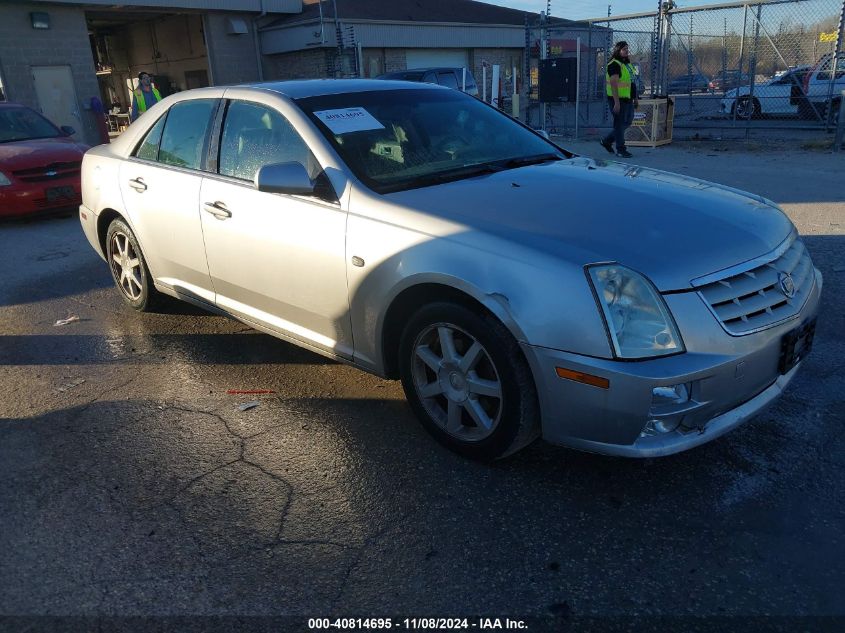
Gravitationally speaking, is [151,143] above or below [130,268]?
above

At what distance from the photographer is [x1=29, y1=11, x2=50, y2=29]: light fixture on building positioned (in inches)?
746

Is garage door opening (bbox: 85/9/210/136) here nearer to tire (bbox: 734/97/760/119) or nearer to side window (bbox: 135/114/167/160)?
tire (bbox: 734/97/760/119)

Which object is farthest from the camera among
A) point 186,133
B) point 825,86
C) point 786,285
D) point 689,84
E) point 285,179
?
point 689,84

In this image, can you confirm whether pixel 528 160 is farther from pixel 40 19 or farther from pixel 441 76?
pixel 40 19

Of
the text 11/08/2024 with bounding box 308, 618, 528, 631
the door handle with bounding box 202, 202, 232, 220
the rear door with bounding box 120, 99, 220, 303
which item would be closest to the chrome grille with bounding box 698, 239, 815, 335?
the text 11/08/2024 with bounding box 308, 618, 528, 631

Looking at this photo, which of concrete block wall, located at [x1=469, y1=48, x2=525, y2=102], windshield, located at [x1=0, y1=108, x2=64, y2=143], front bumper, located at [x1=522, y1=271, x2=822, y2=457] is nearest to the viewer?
front bumper, located at [x1=522, y1=271, x2=822, y2=457]

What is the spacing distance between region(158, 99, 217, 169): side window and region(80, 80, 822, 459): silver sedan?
0.02 m

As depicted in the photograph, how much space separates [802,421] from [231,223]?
3.10m

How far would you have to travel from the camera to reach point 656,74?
14484 millimetres

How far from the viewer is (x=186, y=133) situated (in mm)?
4523

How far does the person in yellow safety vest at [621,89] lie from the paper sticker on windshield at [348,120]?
8971 millimetres

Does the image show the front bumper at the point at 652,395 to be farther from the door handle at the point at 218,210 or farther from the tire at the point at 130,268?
the tire at the point at 130,268

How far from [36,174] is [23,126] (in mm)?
1723

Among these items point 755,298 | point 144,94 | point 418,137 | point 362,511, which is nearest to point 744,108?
point 144,94
